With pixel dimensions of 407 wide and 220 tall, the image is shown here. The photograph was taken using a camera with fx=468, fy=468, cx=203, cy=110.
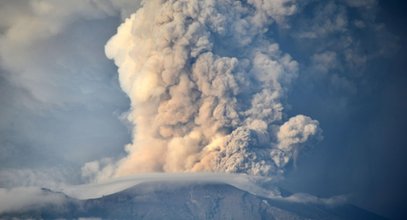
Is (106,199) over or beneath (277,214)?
over

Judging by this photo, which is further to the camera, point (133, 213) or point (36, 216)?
point (36, 216)

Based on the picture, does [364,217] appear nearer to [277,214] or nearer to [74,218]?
[277,214]

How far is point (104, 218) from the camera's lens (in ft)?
216

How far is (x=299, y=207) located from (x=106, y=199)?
1132 inches

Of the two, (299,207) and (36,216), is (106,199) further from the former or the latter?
(299,207)

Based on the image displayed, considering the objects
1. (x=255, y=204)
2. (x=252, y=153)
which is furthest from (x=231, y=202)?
(x=252, y=153)

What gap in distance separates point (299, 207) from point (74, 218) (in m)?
31.6

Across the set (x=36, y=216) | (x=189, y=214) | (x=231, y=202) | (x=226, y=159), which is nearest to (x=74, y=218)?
(x=36, y=216)

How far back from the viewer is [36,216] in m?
72.6

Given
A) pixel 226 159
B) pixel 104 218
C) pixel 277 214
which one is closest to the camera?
pixel 226 159

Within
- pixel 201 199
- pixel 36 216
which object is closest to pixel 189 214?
pixel 201 199

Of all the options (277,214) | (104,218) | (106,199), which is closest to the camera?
(277,214)

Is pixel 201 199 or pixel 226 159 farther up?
pixel 201 199

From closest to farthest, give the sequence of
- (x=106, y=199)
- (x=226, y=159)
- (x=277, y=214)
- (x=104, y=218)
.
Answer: (x=226, y=159), (x=277, y=214), (x=104, y=218), (x=106, y=199)
